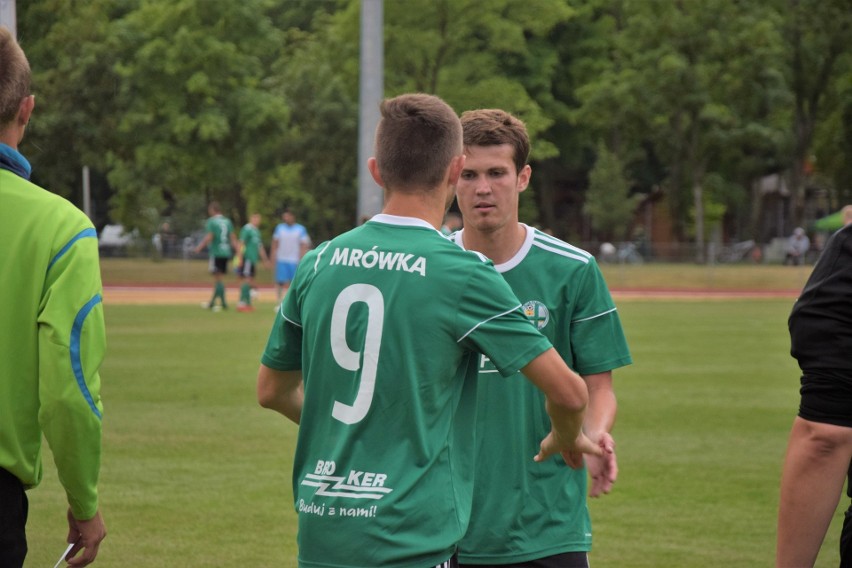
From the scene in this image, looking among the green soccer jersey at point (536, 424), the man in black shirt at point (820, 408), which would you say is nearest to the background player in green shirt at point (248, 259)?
the green soccer jersey at point (536, 424)

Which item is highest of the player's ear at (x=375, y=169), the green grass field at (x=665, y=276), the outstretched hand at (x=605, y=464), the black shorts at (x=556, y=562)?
the player's ear at (x=375, y=169)

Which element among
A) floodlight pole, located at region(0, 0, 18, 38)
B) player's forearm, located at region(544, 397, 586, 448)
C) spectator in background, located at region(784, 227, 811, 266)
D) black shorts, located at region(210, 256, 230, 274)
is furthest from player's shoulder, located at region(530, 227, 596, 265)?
spectator in background, located at region(784, 227, 811, 266)

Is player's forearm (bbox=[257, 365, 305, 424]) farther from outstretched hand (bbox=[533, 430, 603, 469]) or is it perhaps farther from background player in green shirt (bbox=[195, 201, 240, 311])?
background player in green shirt (bbox=[195, 201, 240, 311])

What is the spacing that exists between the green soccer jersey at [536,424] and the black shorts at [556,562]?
21 mm

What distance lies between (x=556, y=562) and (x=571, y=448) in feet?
3.27

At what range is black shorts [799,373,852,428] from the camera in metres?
3.26

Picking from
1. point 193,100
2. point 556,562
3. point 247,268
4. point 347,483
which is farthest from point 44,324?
point 193,100

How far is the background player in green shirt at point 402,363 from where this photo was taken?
3.51 metres

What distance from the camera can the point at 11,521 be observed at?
144 inches

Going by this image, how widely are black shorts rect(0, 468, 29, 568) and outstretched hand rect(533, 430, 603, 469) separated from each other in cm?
150

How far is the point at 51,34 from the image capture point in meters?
45.5

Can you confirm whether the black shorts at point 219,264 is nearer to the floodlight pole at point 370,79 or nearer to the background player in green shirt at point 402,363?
the floodlight pole at point 370,79

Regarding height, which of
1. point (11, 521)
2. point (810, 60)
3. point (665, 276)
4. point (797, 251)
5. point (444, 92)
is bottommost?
point (665, 276)

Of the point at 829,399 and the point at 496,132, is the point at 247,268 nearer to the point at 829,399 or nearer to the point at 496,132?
the point at 496,132
